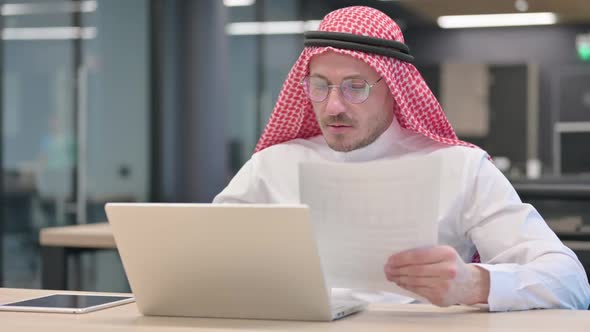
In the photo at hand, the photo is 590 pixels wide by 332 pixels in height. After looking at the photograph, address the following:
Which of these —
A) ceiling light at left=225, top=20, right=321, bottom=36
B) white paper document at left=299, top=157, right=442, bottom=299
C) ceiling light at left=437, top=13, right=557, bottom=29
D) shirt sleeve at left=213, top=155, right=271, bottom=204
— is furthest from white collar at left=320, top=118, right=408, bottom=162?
ceiling light at left=437, top=13, right=557, bottom=29

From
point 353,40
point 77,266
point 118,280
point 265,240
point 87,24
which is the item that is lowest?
point 118,280

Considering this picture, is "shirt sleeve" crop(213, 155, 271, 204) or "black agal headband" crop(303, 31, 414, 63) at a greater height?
"black agal headband" crop(303, 31, 414, 63)

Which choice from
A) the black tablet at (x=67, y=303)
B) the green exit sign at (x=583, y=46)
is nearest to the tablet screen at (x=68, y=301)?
the black tablet at (x=67, y=303)

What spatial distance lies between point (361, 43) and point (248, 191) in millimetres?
514

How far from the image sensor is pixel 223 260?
5.22 feet

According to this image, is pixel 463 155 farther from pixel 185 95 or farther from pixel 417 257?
pixel 185 95

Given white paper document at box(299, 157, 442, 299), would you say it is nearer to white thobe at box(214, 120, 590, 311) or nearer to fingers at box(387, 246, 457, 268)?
fingers at box(387, 246, 457, 268)

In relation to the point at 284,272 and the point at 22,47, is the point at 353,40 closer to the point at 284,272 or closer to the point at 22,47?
the point at 284,272

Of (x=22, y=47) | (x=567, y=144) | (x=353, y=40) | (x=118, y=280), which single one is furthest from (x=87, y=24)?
(x=567, y=144)

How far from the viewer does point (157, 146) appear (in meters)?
7.39

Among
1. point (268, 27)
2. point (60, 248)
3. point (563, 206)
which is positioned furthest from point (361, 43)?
point (268, 27)

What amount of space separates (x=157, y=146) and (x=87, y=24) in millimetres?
1394

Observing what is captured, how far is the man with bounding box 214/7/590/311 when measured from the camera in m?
2.02

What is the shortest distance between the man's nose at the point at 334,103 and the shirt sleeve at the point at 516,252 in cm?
36
